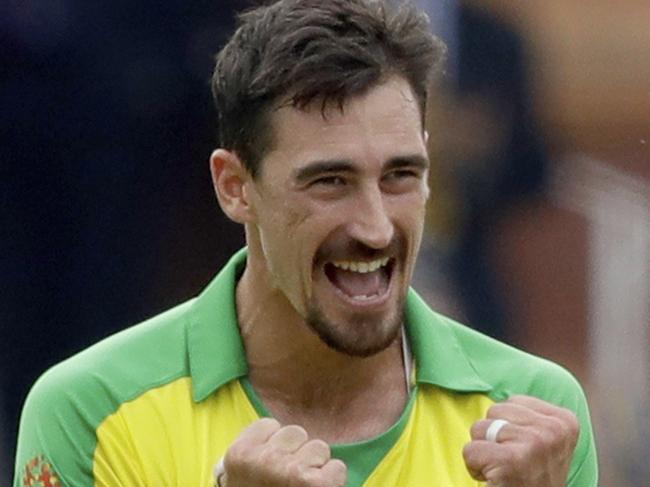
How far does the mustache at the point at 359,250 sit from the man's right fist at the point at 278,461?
0.35 m

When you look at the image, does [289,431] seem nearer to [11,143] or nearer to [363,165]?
[363,165]

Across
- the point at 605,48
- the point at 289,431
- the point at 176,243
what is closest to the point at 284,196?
the point at 289,431

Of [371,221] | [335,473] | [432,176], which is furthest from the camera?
[432,176]

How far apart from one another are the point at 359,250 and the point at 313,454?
40 cm

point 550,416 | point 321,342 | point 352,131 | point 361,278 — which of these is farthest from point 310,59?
point 550,416

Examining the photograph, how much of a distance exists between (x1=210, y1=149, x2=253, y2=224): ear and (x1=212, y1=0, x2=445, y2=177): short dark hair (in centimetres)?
3

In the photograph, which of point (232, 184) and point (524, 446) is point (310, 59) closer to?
point (232, 184)

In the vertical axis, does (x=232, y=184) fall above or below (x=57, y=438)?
above

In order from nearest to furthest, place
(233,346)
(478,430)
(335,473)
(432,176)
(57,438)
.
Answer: (335,473) → (478,430) → (57,438) → (233,346) → (432,176)

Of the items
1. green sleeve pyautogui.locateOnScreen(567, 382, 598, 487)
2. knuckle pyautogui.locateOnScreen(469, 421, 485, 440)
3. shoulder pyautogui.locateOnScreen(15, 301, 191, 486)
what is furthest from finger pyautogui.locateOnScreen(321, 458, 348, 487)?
A: green sleeve pyautogui.locateOnScreen(567, 382, 598, 487)

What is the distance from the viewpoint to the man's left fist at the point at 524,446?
126 inches

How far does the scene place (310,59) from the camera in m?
3.44

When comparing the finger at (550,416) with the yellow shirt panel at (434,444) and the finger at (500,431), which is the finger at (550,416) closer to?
the finger at (500,431)

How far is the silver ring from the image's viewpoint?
323 cm
